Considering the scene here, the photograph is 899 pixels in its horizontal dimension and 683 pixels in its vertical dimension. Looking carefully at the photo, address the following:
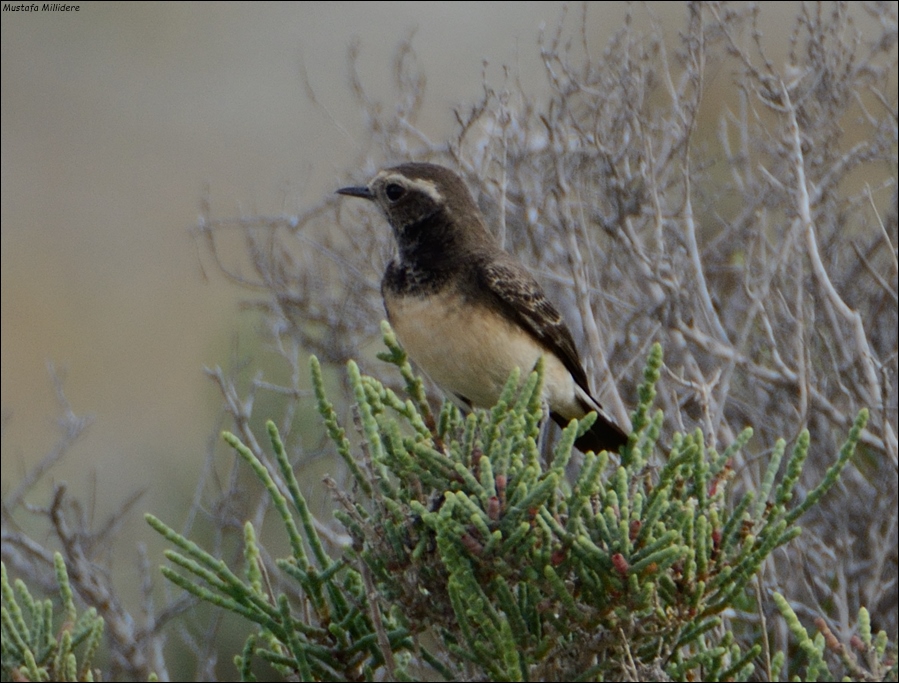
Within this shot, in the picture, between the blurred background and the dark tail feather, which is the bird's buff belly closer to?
the dark tail feather

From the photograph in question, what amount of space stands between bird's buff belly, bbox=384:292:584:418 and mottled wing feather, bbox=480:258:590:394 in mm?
74

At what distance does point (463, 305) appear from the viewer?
4.43m

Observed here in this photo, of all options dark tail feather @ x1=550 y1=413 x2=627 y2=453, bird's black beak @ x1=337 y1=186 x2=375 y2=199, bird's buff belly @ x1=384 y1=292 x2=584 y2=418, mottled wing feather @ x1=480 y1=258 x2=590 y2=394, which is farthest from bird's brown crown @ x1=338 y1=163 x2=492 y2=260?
dark tail feather @ x1=550 y1=413 x2=627 y2=453

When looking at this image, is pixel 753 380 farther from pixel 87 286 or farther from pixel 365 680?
pixel 87 286

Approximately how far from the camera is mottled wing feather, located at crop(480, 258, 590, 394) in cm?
450

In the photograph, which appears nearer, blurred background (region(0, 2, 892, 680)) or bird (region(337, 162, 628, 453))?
bird (region(337, 162, 628, 453))

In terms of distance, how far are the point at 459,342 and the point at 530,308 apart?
0.38m

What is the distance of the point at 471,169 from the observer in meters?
5.22

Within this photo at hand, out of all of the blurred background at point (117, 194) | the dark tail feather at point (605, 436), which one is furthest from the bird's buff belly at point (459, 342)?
the blurred background at point (117, 194)

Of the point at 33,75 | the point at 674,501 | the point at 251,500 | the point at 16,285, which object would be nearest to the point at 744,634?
the point at 674,501

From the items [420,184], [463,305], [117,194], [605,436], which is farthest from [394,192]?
[117,194]

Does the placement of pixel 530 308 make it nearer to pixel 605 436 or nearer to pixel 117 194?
pixel 605 436

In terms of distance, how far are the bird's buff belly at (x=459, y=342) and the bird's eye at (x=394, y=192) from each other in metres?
0.42

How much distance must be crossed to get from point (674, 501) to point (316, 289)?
3.89 meters
